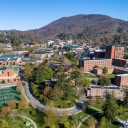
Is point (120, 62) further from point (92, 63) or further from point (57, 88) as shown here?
point (57, 88)

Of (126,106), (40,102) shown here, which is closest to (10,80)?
(40,102)

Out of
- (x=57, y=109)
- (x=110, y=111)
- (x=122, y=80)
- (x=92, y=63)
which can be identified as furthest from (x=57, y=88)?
(x=92, y=63)

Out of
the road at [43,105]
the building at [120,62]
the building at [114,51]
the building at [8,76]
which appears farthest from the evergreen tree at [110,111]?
the building at [114,51]

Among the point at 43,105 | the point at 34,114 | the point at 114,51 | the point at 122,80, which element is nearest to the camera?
the point at 34,114

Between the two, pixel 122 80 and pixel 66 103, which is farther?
pixel 122 80

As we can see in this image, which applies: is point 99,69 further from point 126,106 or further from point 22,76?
point 22,76

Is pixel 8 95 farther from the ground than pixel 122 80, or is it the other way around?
pixel 122 80

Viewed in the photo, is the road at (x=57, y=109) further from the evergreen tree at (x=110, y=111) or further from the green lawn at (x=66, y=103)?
the evergreen tree at (x=110, y=111)

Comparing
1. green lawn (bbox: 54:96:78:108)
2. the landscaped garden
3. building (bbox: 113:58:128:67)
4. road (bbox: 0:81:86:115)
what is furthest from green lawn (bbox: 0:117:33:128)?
building (bbox: 113:58:128:67)
